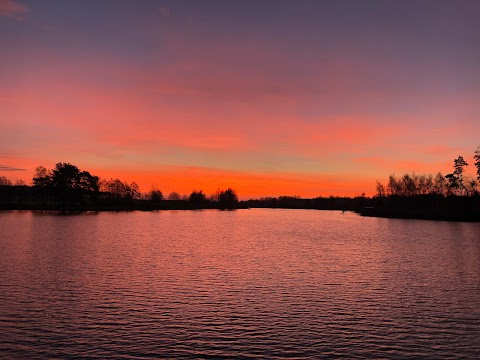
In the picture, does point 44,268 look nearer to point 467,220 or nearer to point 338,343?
point 338,343

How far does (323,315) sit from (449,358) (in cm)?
935

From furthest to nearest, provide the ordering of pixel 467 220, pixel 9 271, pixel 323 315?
pixel 467 220 → pixel 9 271 → pixel 323 315

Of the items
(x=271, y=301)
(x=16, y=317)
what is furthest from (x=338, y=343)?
(x=16, y=317)

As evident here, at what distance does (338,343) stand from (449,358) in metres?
5.87

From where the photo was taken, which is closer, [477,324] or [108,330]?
[108,330]

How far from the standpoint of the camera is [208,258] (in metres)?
57.1

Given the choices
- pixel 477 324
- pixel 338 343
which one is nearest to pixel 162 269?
pixel 338 343

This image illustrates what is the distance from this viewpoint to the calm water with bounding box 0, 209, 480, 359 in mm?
22531

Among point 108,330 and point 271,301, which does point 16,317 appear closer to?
point 108,330

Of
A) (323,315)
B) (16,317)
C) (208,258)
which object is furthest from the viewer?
(208,258)

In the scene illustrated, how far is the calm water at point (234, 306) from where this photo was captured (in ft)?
73.9

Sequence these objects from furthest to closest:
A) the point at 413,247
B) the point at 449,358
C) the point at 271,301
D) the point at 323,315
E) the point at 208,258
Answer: the point at 413,247 < the point at 208,258 < the point at 271,301 < the point at 323,315 < the point at 449,358

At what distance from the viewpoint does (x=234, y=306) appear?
3120 centimetres

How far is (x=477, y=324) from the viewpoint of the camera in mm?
27219
